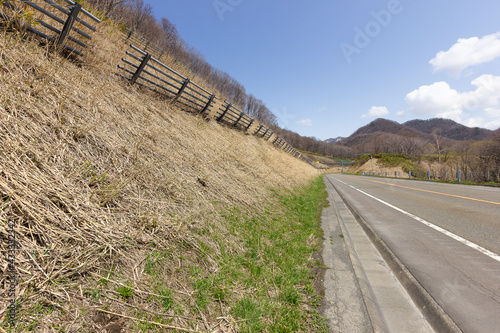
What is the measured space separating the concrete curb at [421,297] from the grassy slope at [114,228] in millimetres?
1236

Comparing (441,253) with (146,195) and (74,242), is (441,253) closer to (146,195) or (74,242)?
(146,195)

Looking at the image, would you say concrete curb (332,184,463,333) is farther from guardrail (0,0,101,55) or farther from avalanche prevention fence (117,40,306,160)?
avalanche prevention fence (117,40,306,160)

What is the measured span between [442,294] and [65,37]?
26.7ft

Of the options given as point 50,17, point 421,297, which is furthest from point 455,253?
point 50,17

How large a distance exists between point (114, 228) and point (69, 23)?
197 inches

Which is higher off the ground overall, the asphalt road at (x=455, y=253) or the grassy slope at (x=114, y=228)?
the asphalt road at (x=455, y=253)

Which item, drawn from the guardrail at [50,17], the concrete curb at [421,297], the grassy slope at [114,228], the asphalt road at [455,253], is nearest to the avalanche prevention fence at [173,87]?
the guardrail at [50,17]

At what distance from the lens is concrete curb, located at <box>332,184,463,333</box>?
2.07 metres

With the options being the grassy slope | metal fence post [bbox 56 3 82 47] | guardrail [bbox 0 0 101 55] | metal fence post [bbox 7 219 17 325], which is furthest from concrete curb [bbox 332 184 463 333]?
metal fence post [bbox 56 3 82 47]

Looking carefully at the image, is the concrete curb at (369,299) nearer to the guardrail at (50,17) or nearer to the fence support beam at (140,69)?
the guardrail at (50,17)

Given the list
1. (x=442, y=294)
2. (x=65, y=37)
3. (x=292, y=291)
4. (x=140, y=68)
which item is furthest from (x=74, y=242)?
(x=140, y=68)

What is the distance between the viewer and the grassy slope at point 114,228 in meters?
1.66

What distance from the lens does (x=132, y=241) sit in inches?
91.1

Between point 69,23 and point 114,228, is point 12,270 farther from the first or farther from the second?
point 69,23
